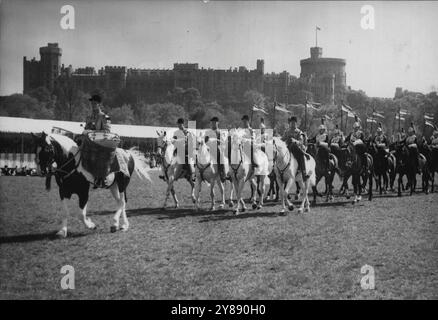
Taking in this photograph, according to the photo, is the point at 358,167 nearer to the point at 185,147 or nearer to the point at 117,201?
the point at 185,147

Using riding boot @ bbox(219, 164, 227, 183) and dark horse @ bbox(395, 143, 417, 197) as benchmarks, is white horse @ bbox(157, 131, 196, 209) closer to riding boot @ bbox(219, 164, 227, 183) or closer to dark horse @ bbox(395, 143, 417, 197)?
riding boot @ bbox(219, 164, 227, 183)

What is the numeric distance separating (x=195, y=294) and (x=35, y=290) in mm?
2471

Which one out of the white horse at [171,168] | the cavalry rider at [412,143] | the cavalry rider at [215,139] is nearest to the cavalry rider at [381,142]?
the cavalry rider at [412,143]

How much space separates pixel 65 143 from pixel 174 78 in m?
24.5

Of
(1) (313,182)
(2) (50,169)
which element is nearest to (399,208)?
(1) (313,182)

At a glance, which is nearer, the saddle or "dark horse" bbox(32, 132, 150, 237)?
"dark horse" bbox(32, 132, 150, 237)

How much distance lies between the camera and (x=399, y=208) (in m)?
16.0

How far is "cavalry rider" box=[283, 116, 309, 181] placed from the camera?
14.9 meters

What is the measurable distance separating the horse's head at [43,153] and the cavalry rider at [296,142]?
295 inches

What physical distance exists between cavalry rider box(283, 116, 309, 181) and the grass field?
71.1 inches

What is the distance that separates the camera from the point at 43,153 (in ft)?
34.3

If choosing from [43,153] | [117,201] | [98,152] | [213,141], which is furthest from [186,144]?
[43,153]

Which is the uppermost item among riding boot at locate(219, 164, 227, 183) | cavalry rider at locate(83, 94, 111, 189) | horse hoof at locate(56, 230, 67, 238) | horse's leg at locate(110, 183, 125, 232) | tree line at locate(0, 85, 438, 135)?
tree line at locate(0, 85, 438, 135)

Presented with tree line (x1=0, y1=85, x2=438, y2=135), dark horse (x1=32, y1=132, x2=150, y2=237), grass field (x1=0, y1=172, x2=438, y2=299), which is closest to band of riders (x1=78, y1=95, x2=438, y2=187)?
dark horse (x1=32, y1=132, x2=150, y2=237)
